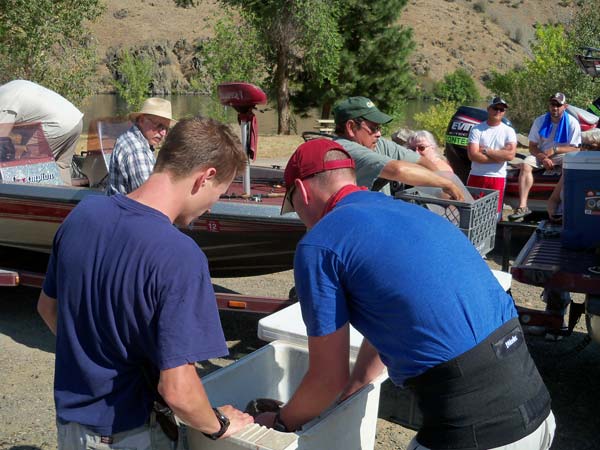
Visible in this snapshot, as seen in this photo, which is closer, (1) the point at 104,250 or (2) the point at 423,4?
(1) the point at 104,250

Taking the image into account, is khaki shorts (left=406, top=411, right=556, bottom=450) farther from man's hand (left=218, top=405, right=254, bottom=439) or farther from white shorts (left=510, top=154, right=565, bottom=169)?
white shorts (left=510, top=154, right=565, bottom=169)

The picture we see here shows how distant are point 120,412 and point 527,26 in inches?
4644

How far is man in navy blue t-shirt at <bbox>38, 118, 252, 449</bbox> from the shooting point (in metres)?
1.79

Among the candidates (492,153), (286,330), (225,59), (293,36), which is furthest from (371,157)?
(293,36)

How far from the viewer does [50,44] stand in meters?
16.1

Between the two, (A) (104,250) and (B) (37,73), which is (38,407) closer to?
(A) (104,250)

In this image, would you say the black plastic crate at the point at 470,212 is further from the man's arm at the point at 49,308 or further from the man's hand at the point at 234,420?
the man's arm at the point at 49,308

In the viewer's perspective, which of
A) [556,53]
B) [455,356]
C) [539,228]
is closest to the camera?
[455,356]

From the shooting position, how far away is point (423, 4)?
104 meters

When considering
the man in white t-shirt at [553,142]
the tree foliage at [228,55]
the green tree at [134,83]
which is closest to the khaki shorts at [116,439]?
the man in white t-shirt at [553,142]

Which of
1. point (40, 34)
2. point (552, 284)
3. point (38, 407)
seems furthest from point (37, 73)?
point (552, 284)

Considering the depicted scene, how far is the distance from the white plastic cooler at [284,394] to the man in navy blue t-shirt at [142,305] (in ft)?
0.33

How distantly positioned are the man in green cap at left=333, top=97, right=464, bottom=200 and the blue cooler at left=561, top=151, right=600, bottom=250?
714mm

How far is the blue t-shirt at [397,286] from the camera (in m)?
1.74
